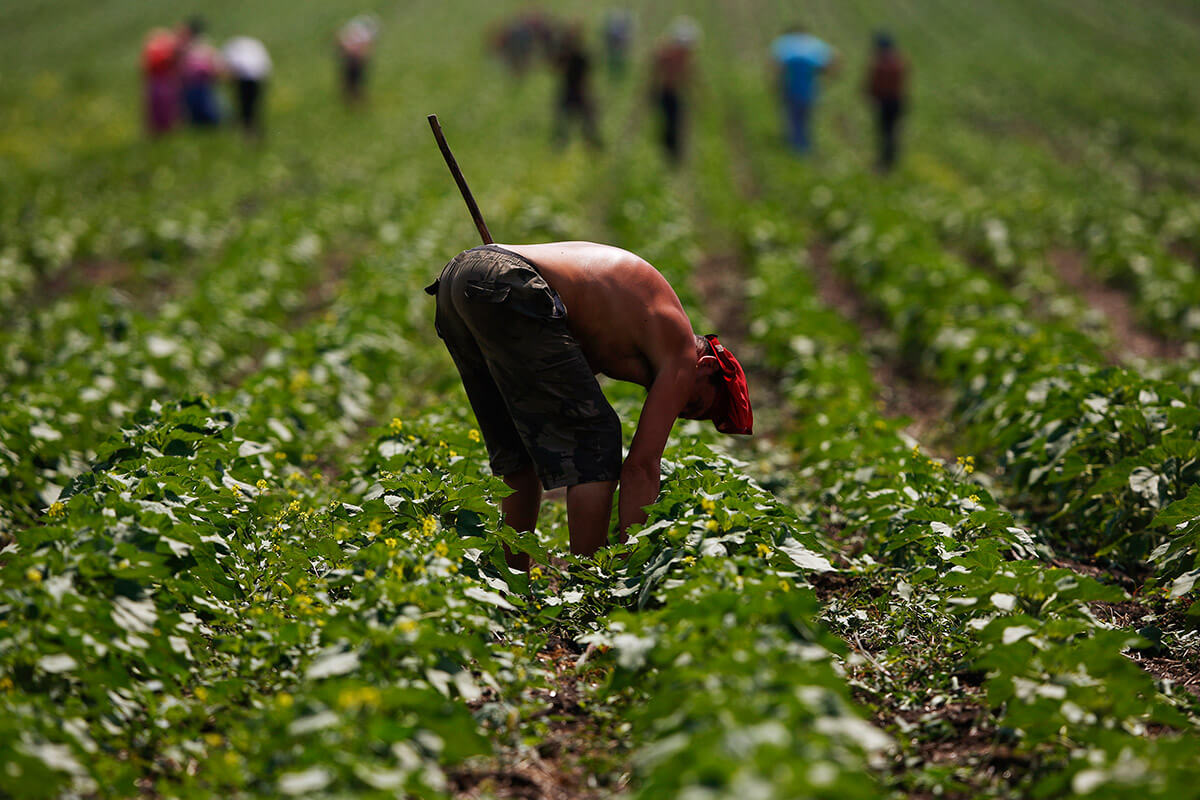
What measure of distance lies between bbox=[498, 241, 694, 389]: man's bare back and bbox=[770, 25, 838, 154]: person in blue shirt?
12.7 metres

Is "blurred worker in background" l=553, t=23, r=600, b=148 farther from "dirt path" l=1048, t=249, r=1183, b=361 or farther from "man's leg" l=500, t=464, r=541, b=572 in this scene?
"man's leg" l=500, t=464, r=541, b=572

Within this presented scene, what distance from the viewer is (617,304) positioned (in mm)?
3492

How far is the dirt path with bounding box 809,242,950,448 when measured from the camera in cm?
641

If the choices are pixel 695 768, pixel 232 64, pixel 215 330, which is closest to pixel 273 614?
pixel 695 768

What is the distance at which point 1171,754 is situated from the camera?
228cm

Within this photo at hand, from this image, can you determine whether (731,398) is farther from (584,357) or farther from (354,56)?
(354,56)

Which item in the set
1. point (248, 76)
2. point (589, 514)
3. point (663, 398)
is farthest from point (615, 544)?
point (248, 76)

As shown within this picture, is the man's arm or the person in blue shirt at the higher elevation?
the person in blue shirt

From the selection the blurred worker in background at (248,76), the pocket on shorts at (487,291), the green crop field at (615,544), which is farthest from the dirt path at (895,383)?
the blurred worker in background at (248,76)

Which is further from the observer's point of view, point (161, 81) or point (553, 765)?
point (161, 81)

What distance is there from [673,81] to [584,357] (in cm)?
1243

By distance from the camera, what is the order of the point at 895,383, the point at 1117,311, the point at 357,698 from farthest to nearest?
the point at 1117,311 < the point at 895,383 < the point at 357,698

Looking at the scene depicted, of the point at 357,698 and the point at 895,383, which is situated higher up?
the point at 357,698

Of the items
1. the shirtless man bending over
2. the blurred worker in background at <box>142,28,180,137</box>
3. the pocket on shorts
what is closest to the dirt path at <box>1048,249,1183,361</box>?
the shirtless man bending over
